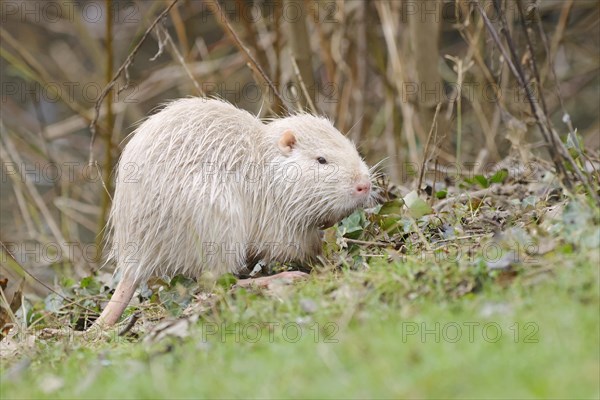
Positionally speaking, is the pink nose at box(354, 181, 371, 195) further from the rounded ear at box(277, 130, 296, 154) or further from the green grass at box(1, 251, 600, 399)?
the green grass at box(1, 251, 600, 399)

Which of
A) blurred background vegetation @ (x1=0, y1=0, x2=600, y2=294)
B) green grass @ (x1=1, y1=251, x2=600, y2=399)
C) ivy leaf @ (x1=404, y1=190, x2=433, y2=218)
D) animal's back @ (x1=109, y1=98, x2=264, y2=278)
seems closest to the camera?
green grass @ (x1=1, y1=251, x2=600, y2=399)

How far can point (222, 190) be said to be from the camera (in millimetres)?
4766

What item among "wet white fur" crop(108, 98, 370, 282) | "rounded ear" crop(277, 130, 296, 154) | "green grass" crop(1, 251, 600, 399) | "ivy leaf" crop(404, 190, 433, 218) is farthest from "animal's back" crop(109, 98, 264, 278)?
"ivy leaf" crop(404, 190, 433, 218)

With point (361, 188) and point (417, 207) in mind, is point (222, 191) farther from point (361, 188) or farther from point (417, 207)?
point (417, 207)

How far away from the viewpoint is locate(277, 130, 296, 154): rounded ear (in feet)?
16.6

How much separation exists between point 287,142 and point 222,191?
0.55 metres

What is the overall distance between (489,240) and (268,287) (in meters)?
1.14

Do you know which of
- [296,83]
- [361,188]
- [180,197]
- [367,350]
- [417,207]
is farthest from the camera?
[296,83]

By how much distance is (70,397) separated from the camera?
3.43m

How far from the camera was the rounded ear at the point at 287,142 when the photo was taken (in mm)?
5070

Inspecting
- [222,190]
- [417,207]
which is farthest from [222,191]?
[417,207]

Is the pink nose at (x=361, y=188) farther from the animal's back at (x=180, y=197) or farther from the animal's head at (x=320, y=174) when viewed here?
the animal's back at (x=180, y=197)

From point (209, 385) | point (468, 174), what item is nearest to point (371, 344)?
point (209, 385)

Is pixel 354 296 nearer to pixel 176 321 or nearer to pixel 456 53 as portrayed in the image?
pixel 176 321
